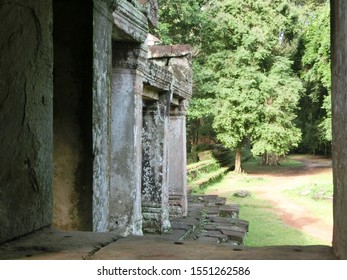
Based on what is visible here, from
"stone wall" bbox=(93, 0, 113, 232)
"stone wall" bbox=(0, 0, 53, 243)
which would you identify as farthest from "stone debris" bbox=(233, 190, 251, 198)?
"stone wall" bbox=(0, 0, 53, 243)

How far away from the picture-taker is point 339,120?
1.74 metres

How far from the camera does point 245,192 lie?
1453 cm

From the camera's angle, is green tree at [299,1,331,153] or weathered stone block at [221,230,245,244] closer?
weathered stone block at [221,230,245,244]

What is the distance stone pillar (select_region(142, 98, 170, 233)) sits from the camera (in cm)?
679

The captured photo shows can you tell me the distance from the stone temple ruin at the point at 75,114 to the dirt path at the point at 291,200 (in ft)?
18.2

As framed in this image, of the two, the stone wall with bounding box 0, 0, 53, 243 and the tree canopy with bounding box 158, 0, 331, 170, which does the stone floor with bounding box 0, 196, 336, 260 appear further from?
the tree canopy with bounding box 158, 0, 331, 170

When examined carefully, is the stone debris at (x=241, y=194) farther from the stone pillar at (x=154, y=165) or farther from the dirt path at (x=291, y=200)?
the stone pillar at (x=154, y=165)

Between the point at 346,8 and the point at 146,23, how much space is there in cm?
347

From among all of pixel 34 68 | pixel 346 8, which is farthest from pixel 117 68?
pixel 346 8

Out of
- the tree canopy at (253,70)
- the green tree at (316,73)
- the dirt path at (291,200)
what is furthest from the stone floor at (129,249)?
the green tree at (316,73)

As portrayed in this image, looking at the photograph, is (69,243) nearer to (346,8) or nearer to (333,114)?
(333,114)

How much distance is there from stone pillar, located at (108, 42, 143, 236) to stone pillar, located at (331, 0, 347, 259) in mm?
3296

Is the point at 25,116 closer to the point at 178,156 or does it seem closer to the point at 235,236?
the point at 235,236

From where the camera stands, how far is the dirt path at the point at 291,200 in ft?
30.9
